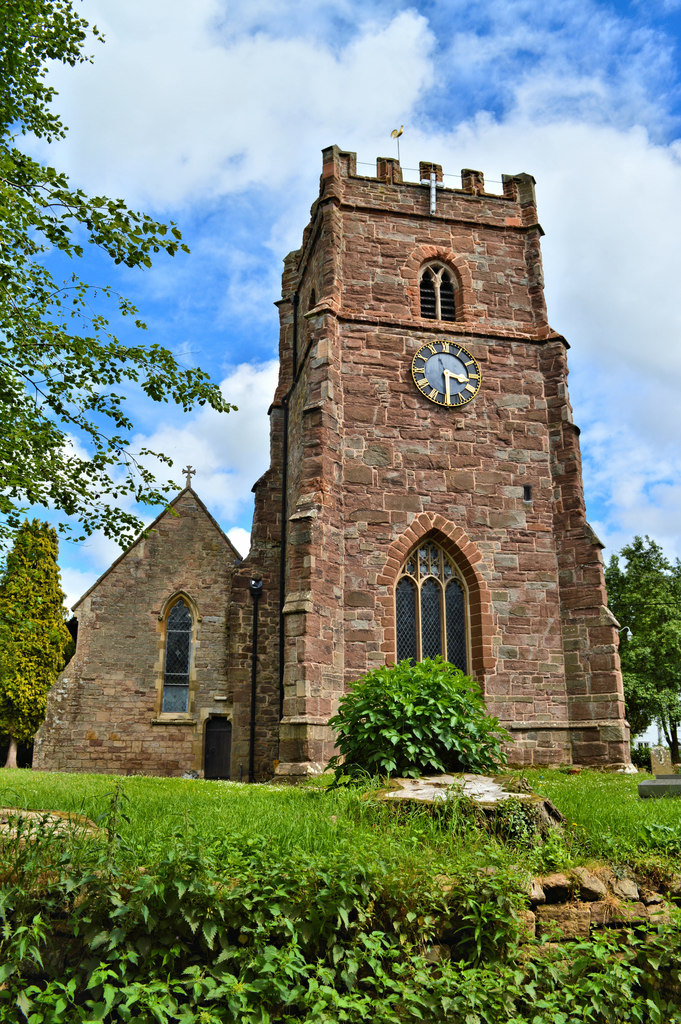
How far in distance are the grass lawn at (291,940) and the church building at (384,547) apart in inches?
307

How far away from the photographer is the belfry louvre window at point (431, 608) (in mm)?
15133

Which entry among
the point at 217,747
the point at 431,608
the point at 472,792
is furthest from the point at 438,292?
the point at 472,792

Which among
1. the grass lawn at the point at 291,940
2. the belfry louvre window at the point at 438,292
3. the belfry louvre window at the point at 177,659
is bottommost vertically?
the grass lawn at the point at 291,940

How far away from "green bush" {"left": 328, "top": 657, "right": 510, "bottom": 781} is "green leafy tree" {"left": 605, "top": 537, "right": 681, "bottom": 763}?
2443 cm

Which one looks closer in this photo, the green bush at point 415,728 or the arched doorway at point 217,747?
the green bush at point 415,728

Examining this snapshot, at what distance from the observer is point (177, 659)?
19.5m

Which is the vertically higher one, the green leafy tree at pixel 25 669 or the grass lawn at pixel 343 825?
the green leafy tree at pixel 25 669

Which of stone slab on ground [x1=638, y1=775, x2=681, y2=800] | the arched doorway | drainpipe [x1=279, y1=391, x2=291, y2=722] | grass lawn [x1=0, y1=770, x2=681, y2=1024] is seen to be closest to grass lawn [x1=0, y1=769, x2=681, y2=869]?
grass lawn [x1=0, y1=770, x2=681, y2=1024]

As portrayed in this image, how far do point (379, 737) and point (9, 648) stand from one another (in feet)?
70.7

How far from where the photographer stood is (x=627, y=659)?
30.9 m

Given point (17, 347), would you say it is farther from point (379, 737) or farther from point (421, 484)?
point (421, 484)

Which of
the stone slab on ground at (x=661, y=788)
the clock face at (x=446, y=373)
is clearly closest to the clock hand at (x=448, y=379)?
the clock face at (x=446, y=373)

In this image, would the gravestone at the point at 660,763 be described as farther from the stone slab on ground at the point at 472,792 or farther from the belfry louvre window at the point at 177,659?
the belfry louvre window at the point at 177,659

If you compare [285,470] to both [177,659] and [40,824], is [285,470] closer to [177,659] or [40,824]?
[177,659]
